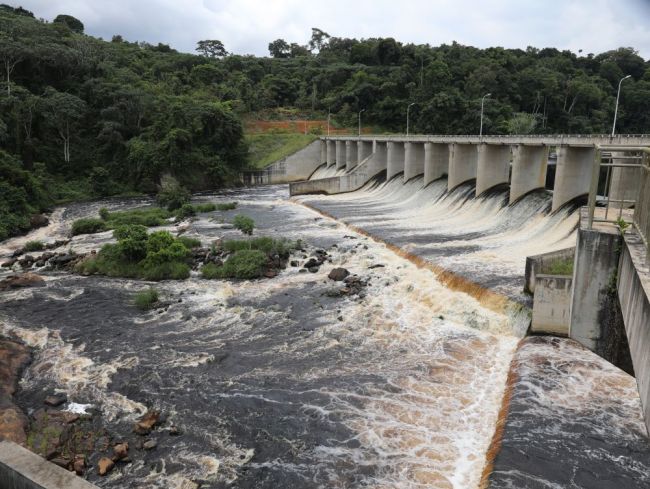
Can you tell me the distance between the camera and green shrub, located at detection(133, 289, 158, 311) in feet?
61.9

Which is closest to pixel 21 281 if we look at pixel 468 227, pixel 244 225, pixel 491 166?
pixel 244 225

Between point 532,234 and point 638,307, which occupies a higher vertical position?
point 638,307

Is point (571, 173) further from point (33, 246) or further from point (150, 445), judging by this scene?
point (33, 246)

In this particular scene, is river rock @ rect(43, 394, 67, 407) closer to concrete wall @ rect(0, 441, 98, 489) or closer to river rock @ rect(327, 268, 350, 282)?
concrete wall @ rect(0, 441, 98, 489)

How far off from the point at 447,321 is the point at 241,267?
9.68 metres

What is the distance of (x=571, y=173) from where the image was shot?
78.1 feet

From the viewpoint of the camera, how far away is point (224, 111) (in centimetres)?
5494

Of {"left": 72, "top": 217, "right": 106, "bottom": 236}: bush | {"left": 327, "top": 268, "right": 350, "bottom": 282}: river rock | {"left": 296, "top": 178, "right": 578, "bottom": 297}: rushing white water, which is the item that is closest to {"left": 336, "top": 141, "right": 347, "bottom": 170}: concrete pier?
{"left": 296, "top": 178, "right": 578, "bottom": 297}: rushing white water

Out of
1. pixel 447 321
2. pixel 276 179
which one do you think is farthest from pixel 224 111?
pixel 447 321

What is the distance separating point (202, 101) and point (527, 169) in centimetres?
4436

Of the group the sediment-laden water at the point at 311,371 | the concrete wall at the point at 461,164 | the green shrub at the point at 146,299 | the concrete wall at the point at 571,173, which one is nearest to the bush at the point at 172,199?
the sediment-laden water at the point at 311,371

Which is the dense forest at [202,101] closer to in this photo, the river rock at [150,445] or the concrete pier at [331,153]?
the concrete pier at [331,153]

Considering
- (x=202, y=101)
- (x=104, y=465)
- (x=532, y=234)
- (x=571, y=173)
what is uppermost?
(x=202, y=101)

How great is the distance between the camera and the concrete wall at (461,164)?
33.6 meters
